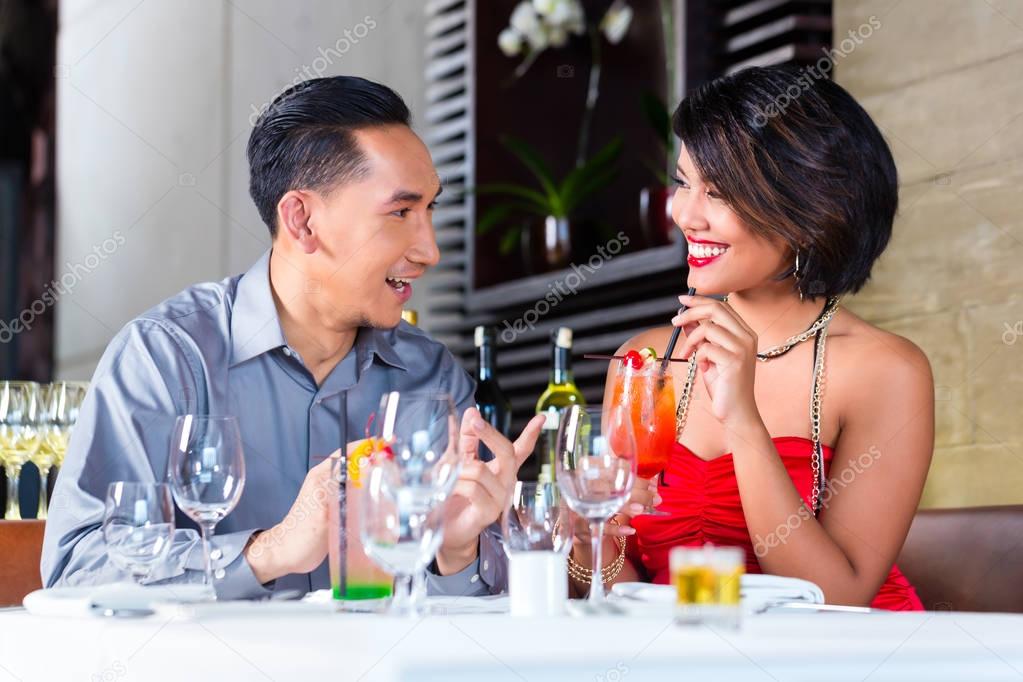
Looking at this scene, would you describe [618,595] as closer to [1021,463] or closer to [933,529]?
[933,529]

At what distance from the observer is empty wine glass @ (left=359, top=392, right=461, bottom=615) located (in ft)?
3.99

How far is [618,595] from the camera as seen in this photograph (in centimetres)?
143

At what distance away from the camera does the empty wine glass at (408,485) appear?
3.99ft

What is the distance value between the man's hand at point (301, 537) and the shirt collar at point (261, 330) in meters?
Result: 0.53

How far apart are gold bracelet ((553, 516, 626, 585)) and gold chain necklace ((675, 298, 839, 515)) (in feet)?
0.82

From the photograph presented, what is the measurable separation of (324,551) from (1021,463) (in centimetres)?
183

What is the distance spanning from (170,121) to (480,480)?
12.9ft

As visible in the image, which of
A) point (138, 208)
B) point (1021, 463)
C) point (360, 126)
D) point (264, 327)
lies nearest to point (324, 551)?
point (264, 327)

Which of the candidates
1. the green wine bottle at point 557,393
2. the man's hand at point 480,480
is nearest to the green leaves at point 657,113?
the green wine bottle at point 557,393

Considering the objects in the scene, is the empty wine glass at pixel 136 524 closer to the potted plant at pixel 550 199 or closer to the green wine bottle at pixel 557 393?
the green wine bottle at pixel 557 393

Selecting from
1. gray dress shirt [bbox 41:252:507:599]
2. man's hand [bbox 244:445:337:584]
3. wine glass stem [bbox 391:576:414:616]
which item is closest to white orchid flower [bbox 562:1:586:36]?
gray dress shirt [bbox 41:252:507:599]

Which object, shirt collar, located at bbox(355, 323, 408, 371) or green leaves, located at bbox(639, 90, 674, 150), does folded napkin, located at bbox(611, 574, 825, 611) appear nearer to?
shirt collar, located at bbox(355, 323, 408, 371)

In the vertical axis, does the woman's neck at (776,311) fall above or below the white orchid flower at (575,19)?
below

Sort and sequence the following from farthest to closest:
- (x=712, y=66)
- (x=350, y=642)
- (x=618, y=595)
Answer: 1. (x=712, y=66)
2. (x=618, y=595)
3. (x=350, y=642)
